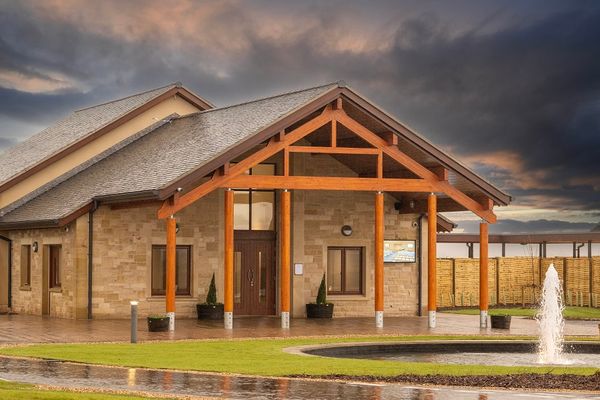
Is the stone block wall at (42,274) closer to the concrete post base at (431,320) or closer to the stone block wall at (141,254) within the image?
the stone block wall at (141,254)

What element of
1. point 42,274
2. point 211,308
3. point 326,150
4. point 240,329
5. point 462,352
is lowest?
point 462,352

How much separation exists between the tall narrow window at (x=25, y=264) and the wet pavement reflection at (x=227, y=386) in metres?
17.9

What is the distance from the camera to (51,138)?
4350 cm

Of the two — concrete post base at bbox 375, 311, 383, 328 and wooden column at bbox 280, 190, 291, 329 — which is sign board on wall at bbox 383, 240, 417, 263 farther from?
wooden column at bbox 280, 190, 291, 329

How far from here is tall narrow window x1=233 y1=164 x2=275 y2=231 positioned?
36.0 m

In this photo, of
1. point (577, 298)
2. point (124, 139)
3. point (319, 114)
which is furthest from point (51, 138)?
point (577, 298)

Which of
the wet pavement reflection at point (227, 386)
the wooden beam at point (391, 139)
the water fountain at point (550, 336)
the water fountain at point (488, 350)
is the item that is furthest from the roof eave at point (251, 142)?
the wet pavement reflection at point (227, 386)

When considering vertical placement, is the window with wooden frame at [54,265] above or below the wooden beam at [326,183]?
below

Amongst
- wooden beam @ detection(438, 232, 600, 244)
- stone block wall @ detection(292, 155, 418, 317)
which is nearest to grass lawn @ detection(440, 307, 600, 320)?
stone block wall @ detection(292, 155, 418, 317)

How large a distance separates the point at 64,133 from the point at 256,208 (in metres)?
10.4

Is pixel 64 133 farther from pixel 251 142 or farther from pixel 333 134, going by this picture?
pixel 333 134

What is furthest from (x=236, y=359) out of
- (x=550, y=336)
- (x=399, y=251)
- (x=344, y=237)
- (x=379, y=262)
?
(x=399, y=251)

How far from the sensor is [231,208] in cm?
3047

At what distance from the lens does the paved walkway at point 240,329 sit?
90.4ft
